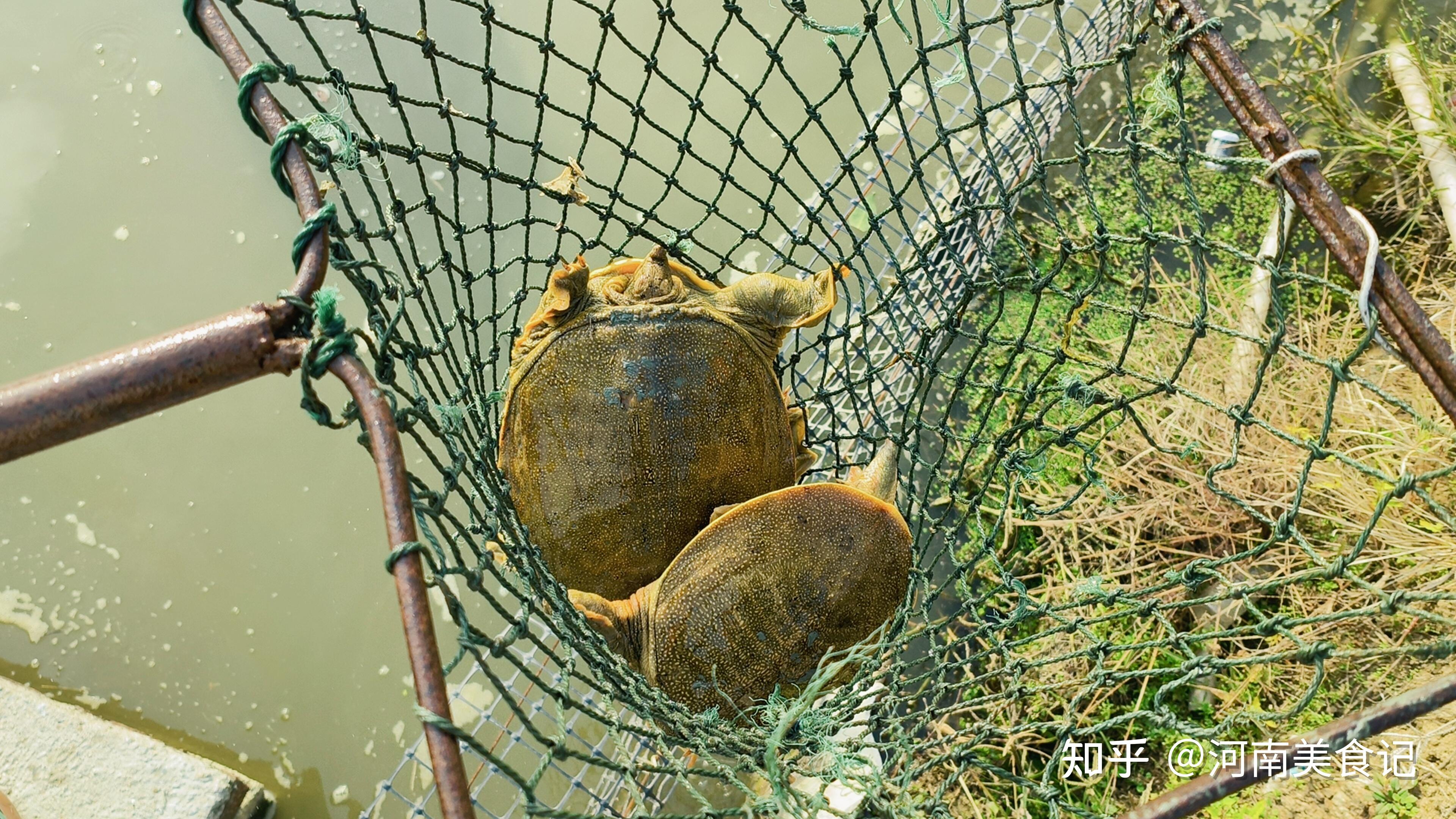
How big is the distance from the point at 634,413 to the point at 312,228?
0.98 meters

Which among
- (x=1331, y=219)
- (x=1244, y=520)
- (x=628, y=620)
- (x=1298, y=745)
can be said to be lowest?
(x=1244, y=520)

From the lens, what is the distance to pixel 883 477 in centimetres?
221

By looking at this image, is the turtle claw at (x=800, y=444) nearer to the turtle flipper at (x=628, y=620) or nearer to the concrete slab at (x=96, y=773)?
the turtle flipper at (x=628, y=620)

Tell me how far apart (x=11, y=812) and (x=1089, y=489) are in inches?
137

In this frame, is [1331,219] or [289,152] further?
[1331,219]

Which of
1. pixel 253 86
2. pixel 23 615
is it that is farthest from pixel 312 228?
pixel 23 615

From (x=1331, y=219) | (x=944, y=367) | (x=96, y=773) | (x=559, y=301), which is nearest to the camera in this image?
(x=1331, y=219)

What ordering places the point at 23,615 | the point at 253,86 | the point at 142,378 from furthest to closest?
the point at 23,615 < the point at 253,86 < the point at 142,378

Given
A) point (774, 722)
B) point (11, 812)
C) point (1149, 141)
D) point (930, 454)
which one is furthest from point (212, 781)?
point (1149, 141)

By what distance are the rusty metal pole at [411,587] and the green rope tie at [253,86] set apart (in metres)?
0.33

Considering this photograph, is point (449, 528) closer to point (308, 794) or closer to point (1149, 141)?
point (308, 794)

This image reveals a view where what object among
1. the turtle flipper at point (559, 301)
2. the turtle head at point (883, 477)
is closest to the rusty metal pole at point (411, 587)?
the turtle flipper at point (559, 301)

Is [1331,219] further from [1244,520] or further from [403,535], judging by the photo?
[1244,520]

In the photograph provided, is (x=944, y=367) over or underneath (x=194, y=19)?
underneath
